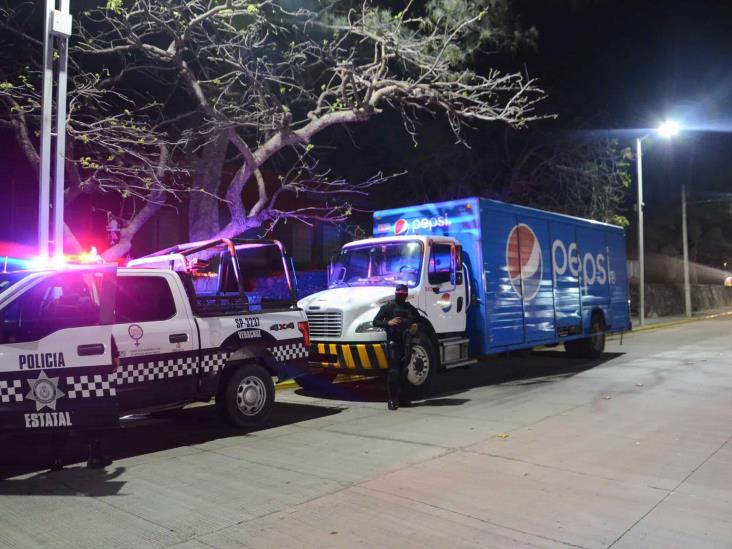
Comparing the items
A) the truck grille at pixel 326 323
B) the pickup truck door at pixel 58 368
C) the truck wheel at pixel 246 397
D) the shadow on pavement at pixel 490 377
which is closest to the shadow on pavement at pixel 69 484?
the pickup truck door at pixel 58 368

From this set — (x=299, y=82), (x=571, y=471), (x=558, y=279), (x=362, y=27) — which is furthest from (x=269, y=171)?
(x=571, y=471)

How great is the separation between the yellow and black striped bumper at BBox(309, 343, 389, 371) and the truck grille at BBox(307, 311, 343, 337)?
193mm

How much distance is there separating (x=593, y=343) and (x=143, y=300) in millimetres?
11187

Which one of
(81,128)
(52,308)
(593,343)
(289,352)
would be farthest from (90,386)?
(593,343)

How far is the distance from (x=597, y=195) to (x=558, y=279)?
31.0ft

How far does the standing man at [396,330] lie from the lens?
8.55 meters

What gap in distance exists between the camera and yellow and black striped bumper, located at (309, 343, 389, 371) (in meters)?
8.99

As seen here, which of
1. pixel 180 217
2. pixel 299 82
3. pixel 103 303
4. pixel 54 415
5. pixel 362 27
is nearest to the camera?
pixel 54 415

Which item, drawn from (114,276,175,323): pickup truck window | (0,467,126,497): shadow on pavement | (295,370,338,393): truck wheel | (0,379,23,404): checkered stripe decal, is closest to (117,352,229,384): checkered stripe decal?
(114,276,175,323): pickup truck window

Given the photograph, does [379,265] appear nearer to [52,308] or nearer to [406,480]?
[406,480]

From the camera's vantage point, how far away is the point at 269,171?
65.0 ft

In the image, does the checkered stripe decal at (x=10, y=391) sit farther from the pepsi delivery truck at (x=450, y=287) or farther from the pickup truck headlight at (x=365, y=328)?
the pickup truck headlight at (x=365, y=328)

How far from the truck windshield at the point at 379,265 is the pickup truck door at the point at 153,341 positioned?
3770 mm

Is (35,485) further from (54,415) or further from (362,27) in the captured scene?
(362,27)
